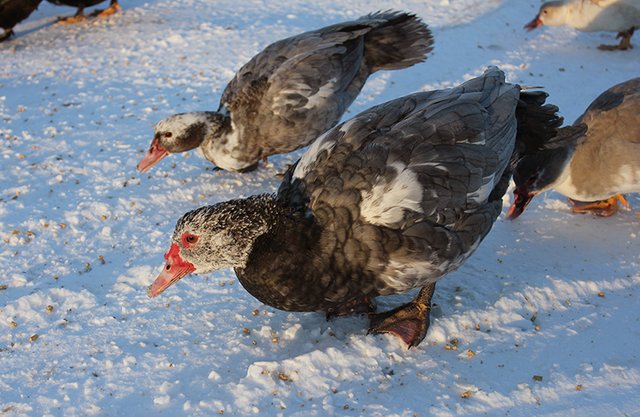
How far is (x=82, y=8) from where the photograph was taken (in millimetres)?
8805

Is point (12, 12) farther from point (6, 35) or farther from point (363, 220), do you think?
point (363, 220)

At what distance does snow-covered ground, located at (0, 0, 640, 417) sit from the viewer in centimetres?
331

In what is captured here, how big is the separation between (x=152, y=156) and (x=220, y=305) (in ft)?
5.85

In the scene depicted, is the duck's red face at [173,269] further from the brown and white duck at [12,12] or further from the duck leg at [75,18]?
the duck leg at [75,18]

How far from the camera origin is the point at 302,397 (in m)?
3.29

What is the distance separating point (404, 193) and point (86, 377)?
1.83 meters

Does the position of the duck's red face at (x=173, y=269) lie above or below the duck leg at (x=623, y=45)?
above

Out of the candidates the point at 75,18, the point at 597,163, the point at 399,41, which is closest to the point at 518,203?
the point at 597,163

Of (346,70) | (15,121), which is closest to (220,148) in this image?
(346,70)

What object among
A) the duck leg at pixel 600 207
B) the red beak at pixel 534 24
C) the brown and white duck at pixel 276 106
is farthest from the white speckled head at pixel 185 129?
the red beak at pixel 534 24

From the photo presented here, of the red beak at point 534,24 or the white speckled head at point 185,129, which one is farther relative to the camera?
the red beak at point 534,24

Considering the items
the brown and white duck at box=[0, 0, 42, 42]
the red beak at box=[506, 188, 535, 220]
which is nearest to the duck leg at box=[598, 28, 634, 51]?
the red beak at box=[506, 188, 535, 220]

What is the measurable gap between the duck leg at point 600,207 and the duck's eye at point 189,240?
3.02 m

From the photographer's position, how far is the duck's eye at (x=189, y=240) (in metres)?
3.45
